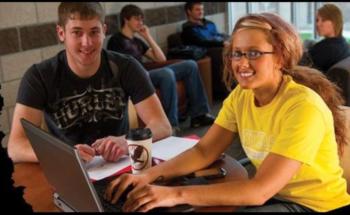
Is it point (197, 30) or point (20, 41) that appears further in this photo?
point (197, 30)

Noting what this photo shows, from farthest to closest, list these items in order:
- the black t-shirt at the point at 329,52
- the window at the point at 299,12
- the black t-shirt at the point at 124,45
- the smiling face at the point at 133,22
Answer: the window at the point at 299,12
the smiling face at the point at 133,22
the black t-shirt at the point at 124,45
the black t-shirt at the point at 329,52

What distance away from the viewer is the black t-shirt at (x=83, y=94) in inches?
76.3

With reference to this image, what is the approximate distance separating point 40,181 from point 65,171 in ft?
1.10

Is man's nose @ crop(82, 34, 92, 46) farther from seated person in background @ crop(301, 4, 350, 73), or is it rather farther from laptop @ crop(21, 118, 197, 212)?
seated person in background @ crop(301, 4, 350, 73)

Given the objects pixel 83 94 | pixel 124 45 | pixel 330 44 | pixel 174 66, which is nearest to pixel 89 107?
pixel 83 94

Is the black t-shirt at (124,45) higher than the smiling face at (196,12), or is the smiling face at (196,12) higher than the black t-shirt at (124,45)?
the smiling face at (196,12)

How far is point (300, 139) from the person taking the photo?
1.31 meters

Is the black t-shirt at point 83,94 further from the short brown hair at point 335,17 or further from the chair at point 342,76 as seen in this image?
the short brown hair at point 335,17

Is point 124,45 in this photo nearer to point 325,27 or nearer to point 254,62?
point 325,27

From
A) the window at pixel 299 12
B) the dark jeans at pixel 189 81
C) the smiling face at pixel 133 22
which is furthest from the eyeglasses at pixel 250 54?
the window at pixel 299 12

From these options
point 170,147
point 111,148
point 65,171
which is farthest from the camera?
point 170,147

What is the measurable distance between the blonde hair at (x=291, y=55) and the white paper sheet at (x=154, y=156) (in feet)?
1.01

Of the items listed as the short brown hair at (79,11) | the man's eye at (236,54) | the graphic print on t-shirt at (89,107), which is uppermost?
the short brown hair at (79,11)

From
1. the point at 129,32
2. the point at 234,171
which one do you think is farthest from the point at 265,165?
the point at 129,32
